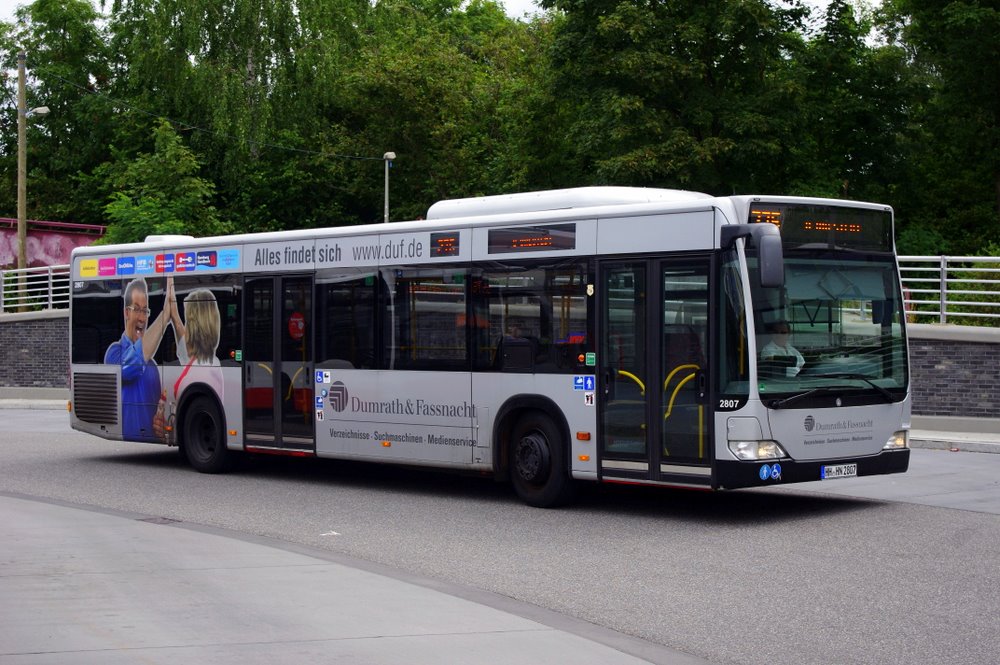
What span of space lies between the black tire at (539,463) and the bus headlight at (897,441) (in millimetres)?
3031

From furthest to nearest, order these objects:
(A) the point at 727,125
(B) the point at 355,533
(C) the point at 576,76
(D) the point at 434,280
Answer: (C) the point at 576,76 < (A) the point at 727,125 < (D) the point at 434,280 < (B) the point at 355,533

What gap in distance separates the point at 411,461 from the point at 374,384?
3.26ft

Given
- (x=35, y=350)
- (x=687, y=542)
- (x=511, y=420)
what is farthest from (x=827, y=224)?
(x=35, y=350)

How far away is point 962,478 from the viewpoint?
52.9 ft

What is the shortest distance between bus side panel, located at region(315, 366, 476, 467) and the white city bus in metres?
0.02

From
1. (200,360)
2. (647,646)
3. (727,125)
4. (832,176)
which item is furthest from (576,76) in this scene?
(647,646)

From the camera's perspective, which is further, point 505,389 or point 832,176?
point 832,176

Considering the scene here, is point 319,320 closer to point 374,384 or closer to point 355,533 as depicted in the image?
point 374,384

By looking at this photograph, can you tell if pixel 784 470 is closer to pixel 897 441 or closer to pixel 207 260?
pixel 897 441

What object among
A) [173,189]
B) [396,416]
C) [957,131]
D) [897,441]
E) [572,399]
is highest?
[957,131]

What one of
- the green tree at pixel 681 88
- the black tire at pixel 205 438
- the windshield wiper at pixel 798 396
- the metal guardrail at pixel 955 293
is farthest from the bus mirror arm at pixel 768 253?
the green tree at pixel 681 88

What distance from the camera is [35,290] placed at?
123ft

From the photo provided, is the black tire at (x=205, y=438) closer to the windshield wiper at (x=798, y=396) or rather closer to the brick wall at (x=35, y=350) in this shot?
the windshield wiper at (x=798, y=396)

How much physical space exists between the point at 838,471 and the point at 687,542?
1863mm
